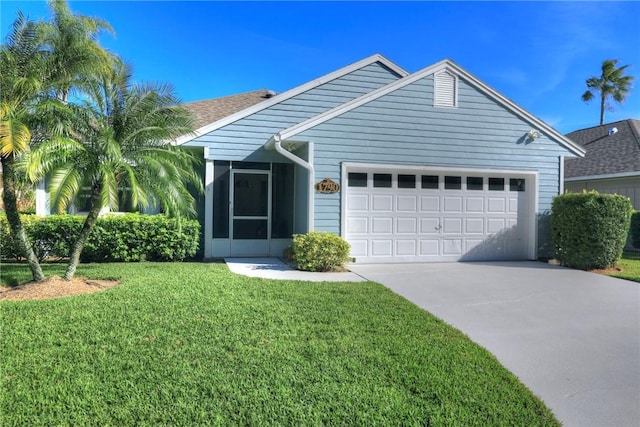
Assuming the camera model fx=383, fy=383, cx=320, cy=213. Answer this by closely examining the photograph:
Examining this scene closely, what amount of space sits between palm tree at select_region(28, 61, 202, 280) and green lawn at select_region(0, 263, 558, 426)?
1.70 m

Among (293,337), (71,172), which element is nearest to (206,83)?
(71,172)

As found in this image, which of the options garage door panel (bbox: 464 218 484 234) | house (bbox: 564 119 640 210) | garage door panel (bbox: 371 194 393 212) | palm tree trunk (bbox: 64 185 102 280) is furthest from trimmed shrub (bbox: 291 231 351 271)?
house (bbox: 564 119 640 210)

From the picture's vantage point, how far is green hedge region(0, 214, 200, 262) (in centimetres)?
867

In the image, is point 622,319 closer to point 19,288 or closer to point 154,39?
point 19,288

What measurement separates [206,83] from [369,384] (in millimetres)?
13923

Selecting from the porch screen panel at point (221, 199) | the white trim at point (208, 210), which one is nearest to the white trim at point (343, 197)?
the porch screen panel at point (221, 199)

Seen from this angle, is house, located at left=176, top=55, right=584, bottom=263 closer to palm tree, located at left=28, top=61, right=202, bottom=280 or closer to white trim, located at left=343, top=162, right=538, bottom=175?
white trim, located at left=343, top=162, right=538, bottom=175

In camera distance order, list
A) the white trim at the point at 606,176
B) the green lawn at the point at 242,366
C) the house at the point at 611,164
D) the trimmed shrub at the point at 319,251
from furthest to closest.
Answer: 1. the house at the point at 611,164
2. the white trim at the point at 606,176
3. the trimmed shrub at the point at 319,251
4. the green lawn at the point at 242,366

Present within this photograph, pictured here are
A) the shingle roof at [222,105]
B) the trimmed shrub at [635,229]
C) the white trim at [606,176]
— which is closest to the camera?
the shingle roof at [222,105]

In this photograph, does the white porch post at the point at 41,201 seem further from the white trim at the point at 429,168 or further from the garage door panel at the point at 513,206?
the garage door panel at the point at 513,206

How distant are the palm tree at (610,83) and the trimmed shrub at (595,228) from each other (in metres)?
25.1

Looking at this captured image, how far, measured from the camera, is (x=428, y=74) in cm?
979

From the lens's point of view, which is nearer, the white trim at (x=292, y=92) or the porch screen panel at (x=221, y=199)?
the white trim at (x=292, y=92)

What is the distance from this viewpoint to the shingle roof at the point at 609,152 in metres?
14.9
